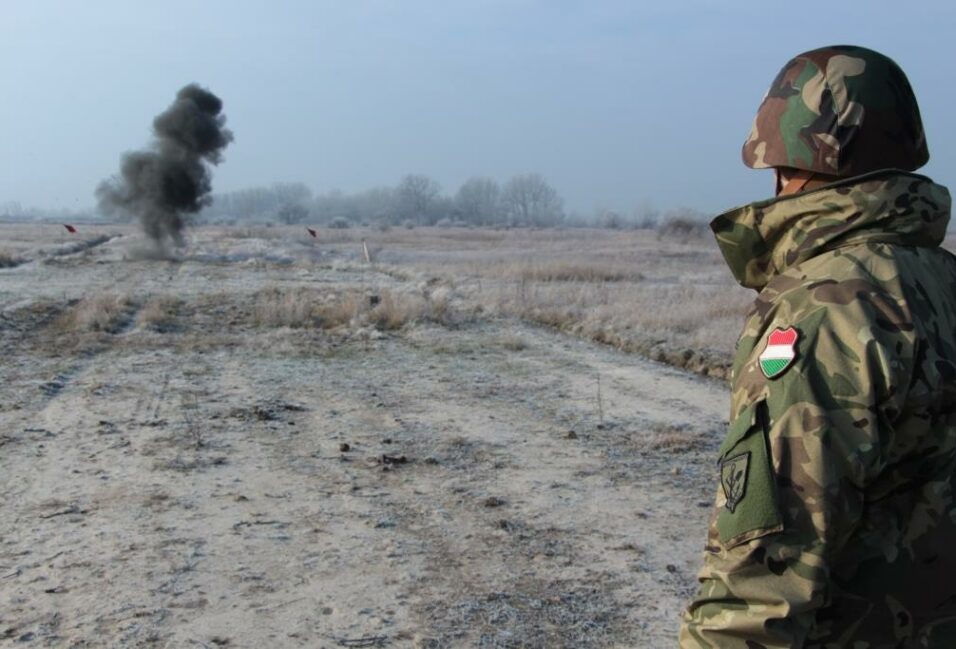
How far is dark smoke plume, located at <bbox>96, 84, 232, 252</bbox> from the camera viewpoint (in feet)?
131

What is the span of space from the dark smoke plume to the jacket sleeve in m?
40.3

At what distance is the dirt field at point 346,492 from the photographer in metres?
4.15

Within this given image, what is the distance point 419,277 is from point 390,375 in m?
15.4

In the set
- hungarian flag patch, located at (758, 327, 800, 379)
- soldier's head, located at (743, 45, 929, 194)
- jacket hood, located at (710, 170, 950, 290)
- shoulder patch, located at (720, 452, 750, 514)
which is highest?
soldier's head, located at (743, 45, 929, 194)

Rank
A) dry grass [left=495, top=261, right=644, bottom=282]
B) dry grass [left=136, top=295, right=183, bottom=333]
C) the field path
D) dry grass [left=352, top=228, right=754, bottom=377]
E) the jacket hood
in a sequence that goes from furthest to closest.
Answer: dry grass [left=495, top=261, right=644, bottom=282] → dry grass [left=136, top=295, right=183, bottom=333] → dry grass [left=352, top=228, right=754, bottom=377] → the field path → the jacket hood

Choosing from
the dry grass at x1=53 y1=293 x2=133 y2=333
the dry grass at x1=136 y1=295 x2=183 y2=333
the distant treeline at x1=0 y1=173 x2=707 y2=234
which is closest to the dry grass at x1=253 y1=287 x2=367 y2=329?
the dry grass at x1=136 y1=295 x2=183 y2=333

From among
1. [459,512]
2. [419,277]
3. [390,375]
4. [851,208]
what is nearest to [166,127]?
[419,277]

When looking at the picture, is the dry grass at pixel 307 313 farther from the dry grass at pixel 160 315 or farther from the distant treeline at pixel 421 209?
the distant treeline at pixel 421 209

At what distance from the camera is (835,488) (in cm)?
144

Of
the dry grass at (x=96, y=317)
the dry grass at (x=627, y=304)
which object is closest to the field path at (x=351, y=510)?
the dry grass at (x=627, y=304)

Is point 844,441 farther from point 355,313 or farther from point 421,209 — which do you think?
point 421,209

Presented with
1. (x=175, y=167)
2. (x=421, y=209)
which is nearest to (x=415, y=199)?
(x=421, y=209)

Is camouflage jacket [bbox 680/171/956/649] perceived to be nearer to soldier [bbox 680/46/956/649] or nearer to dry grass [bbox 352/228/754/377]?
soldier [bbox 680/46/956/649]

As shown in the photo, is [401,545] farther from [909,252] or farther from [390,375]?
[390,375]
